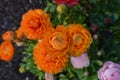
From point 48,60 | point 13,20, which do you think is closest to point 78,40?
point 48,60

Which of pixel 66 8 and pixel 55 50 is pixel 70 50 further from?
pixel 66 8

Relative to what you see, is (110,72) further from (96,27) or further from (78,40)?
(96,27)

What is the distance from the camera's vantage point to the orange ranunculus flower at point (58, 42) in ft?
4.31

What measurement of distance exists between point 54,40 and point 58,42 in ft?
0.06

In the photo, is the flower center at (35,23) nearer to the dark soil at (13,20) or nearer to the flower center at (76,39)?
the flower center at (76,39)

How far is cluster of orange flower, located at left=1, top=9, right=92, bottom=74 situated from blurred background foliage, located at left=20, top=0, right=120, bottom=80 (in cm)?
32

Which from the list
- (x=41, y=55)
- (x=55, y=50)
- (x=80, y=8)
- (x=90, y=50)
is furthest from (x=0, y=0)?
(x=55, y=50)

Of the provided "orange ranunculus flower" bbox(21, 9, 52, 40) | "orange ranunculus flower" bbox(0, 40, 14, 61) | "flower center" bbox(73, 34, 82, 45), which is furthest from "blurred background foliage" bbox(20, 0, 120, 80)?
"flower center" bbox(73, 34, 82, 45)

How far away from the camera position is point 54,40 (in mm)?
1322

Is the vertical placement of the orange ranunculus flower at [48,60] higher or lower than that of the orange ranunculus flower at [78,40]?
lower

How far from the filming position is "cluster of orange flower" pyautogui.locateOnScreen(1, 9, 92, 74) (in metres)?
1.33

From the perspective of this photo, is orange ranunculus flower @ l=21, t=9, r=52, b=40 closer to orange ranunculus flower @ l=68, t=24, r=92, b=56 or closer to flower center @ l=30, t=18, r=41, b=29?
flower center @ l=30, t=18, r=41, b=29

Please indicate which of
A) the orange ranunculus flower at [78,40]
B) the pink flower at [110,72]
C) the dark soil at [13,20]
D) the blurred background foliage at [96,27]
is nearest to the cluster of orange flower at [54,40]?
the orange ranunculus flower at [78,40]

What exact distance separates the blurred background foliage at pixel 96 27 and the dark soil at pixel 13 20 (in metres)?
0.40
